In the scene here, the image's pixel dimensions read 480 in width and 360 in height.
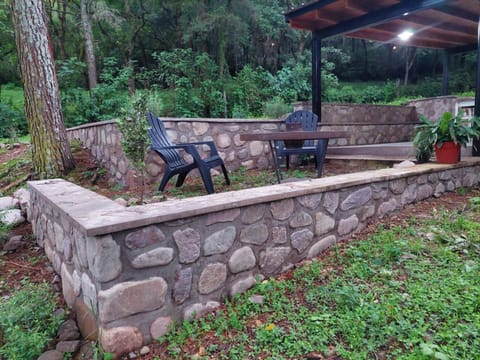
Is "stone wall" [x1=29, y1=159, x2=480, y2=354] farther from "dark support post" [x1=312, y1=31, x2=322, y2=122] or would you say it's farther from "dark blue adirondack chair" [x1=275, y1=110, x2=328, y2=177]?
"dark support post" [x1=312, y1=31, x2=322, y2=122]

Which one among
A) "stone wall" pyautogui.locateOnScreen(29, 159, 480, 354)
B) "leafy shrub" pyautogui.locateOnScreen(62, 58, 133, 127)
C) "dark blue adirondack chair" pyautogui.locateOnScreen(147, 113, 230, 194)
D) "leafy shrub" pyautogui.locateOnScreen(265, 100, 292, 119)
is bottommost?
"stone wall" pyautogui.locateOnScreen(29, 159, 480, 354)

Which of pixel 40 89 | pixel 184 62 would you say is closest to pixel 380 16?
pixel 40 89

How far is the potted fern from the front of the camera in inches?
126

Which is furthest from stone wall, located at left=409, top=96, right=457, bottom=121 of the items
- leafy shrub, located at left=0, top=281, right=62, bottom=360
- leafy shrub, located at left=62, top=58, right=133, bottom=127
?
leafy shrub, located at left=0, top=281, right=62, bottom=360

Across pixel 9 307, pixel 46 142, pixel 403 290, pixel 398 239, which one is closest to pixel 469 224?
pixel 398 239

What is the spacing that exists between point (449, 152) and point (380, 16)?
200 cm

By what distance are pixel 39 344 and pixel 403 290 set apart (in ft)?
5.43

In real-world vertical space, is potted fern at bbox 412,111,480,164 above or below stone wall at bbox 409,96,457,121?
below

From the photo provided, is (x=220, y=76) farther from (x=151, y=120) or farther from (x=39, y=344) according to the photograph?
(x=39, y=344)

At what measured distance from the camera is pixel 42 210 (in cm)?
222

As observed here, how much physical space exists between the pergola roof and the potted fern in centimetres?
134

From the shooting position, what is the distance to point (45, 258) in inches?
87.4

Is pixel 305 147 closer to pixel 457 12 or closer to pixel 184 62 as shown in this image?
pixel 457 12

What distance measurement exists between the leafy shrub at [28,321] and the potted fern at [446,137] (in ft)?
11.4
